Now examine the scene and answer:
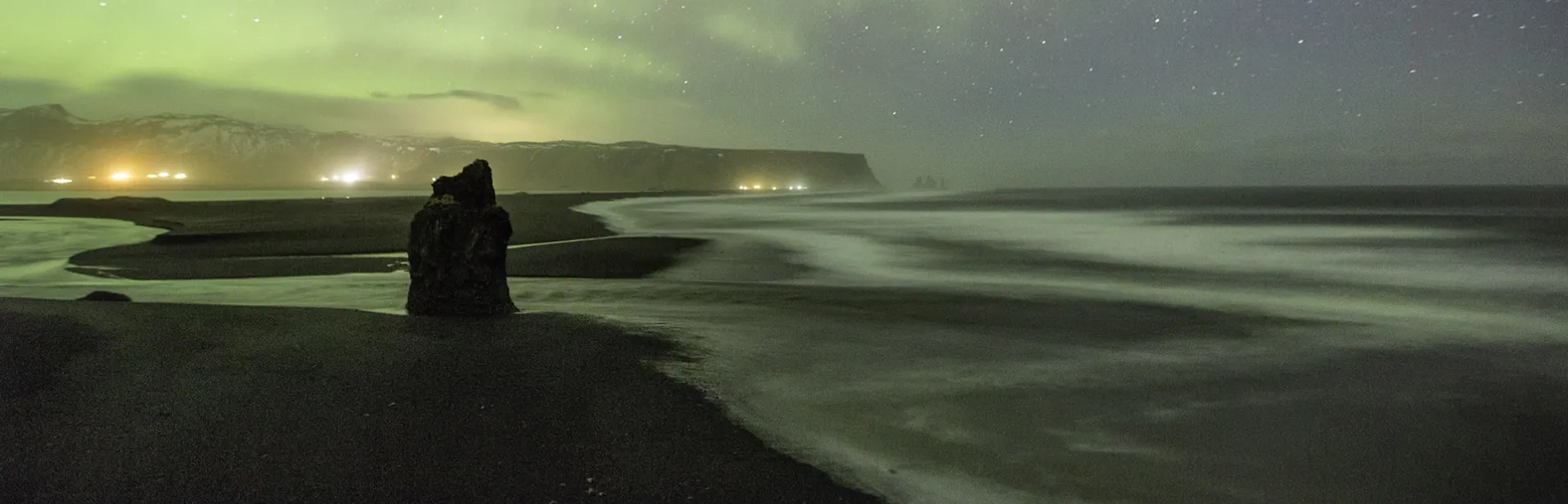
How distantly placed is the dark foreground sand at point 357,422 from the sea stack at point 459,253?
158 cm

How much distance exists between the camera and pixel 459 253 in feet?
34.7

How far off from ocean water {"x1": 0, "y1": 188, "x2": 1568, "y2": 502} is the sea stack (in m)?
1.57

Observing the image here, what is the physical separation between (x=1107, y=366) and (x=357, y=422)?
266 inches

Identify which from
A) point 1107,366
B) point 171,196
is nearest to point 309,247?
point 1107,366

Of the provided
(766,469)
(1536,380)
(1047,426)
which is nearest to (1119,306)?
(1536,380)

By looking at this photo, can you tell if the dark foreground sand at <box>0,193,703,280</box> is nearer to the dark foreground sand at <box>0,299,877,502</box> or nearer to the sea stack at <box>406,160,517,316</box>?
the sea stack at <box>406,160,517,316</box>

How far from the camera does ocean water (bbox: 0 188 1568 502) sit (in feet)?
18.0

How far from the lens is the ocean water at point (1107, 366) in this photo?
5488mm

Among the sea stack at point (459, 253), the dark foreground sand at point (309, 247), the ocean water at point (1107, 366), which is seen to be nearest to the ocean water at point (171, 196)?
the dark foreground sand at point (309, 247)

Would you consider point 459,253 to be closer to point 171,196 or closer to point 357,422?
point 357,422

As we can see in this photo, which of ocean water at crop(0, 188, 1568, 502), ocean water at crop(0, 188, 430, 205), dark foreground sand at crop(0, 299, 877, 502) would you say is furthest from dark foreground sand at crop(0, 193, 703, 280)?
ocean water at crop(0, 188, 430, 205)

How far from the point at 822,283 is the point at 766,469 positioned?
39.5ft

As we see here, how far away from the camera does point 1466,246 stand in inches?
1303

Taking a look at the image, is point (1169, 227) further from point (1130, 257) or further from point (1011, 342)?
point (1011, 342)
